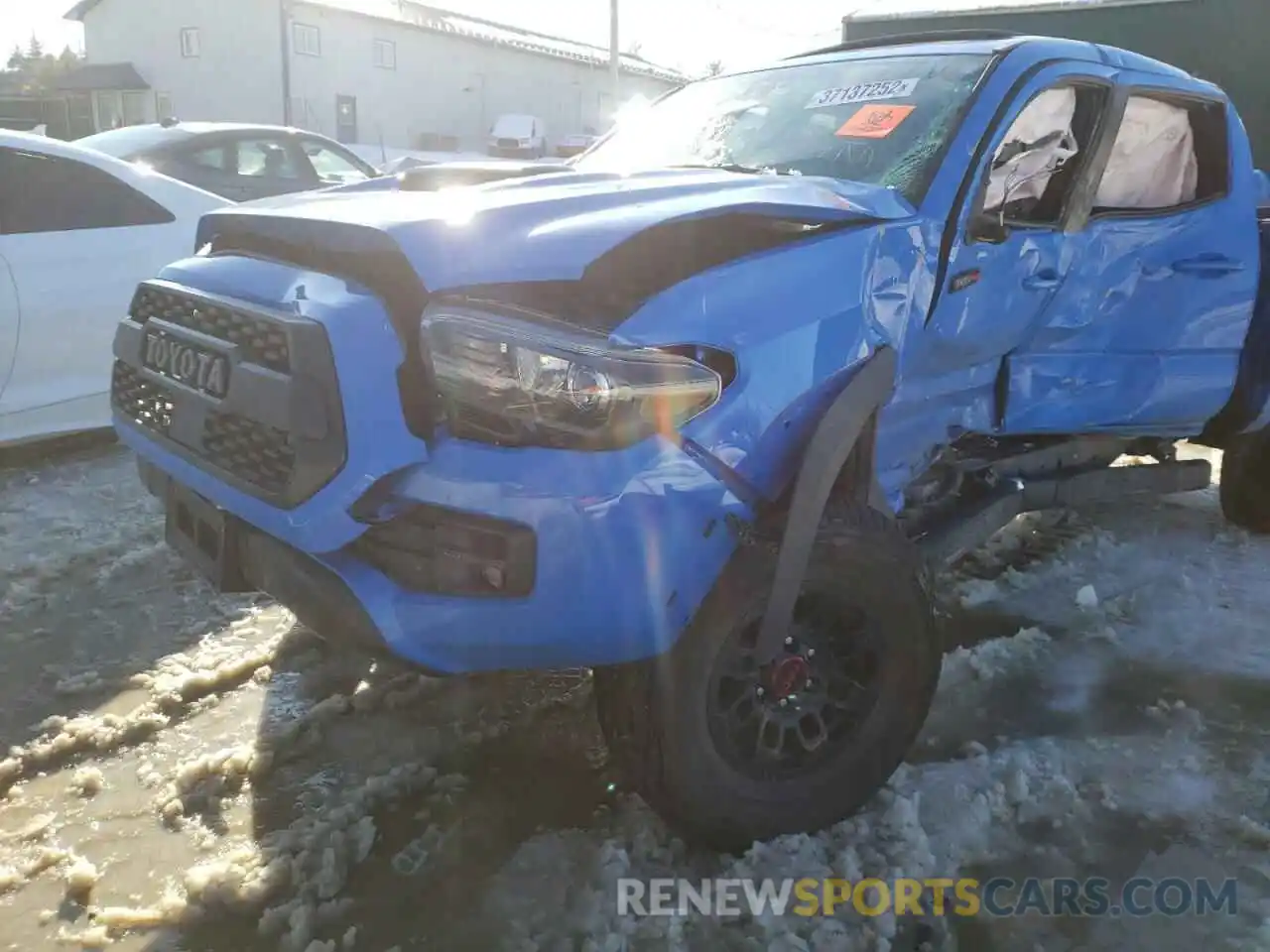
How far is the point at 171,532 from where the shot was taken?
2.68 meters

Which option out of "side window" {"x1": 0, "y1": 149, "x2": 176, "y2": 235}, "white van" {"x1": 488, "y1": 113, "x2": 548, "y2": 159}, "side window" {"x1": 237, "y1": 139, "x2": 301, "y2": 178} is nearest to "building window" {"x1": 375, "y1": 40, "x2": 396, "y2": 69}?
"white van" {"x1": 488, "y1": 113, "x2": 548, "y2": 159}

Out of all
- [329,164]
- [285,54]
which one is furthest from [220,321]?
[285,54]

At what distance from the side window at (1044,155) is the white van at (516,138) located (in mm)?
23378

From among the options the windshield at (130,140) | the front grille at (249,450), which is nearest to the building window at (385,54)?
the windshield at (130,140)

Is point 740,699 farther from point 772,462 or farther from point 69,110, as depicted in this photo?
point 69,110

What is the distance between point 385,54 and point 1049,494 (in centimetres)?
3127

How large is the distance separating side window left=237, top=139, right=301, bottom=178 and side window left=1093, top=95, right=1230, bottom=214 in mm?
7008

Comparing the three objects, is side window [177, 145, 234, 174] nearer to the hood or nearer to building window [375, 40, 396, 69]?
the hood

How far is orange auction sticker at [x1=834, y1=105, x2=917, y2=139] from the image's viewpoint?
115 inches

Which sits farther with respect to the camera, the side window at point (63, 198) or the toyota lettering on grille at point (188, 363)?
the side window at point (63, 198)

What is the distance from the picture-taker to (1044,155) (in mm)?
3008

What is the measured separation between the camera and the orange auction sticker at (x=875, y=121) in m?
2.93

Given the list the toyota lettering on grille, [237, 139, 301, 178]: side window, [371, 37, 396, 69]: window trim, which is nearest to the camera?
the toyota lettering on grille

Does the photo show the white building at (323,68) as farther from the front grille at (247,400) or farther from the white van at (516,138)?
the front grille at (247,400)
